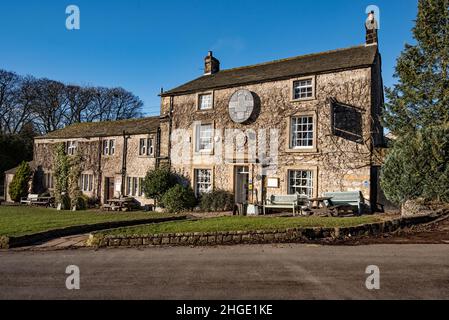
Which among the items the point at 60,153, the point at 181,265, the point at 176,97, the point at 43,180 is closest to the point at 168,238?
the point at 181,265

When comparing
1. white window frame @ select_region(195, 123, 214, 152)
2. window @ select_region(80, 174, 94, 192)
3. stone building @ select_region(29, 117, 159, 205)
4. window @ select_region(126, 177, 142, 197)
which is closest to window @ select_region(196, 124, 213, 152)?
white window frame @ select_region(195, 123, 214, 152)

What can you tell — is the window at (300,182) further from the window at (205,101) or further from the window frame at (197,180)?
the window at (205,101)

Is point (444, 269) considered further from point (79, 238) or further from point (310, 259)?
point (79, 238)

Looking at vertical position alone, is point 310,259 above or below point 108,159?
below

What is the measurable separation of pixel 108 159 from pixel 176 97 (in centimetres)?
785

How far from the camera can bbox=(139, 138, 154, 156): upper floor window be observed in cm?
2292

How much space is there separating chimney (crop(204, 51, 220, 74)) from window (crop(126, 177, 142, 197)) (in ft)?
30.4

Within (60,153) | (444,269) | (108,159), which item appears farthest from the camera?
(60,153)

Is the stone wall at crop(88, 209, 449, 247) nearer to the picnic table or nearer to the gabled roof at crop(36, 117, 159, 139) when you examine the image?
the picnic table

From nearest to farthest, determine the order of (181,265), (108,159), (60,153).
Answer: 1. (181,265)
2. (108,159)
3. (60,153)

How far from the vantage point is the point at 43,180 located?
95.3 ft

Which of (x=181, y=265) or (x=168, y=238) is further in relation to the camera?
(x=168, y=238)

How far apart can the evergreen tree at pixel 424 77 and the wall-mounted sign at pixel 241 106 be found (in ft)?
22.4

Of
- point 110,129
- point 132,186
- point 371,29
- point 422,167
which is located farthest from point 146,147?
point 422,167
